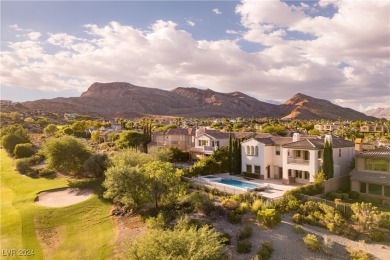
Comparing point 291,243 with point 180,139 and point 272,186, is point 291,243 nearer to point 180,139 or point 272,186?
point 272,186

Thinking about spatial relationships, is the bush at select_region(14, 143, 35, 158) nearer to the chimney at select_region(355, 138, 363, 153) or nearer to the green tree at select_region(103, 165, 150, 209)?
the green tree at select_region(103, 165, 150, 209)

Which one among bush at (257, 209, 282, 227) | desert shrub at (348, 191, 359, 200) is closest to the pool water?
bush at (257, 209, 282, 227)

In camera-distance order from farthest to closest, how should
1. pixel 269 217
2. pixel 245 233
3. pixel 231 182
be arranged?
1. pixel 231 182
2. pixel 269 217
3. pixel 245 233

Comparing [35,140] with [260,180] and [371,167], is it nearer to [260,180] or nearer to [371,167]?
[260,180]

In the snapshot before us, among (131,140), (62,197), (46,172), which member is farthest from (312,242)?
(131,140)

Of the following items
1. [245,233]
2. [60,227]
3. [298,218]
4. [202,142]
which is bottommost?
[60,227]

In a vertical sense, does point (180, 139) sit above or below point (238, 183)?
above

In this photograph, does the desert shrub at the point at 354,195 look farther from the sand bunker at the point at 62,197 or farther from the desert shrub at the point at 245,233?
the sand bunker at the point at 62,197
